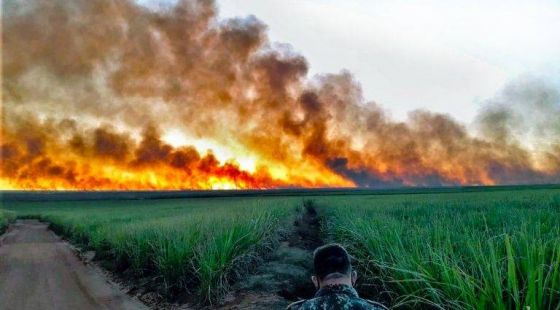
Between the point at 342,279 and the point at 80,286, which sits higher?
the point at 342,279

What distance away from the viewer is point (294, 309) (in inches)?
158

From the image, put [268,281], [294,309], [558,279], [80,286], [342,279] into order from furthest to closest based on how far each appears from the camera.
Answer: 1. [80,286]
2. [268,281]
3. [558,279]
4. [294,309]
5. [342,279]

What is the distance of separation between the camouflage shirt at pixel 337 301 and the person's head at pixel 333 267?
Result: 5 centimetres

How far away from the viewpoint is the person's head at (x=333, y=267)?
12.4 feet

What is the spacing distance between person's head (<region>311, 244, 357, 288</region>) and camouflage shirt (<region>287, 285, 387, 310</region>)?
0.05m

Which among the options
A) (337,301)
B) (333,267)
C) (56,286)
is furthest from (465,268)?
(56,286)

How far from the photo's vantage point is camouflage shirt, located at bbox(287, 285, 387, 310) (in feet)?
11.9

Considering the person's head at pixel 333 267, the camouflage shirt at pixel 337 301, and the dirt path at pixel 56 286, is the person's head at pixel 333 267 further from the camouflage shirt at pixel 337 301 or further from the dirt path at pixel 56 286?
the dirt path at pixel 56 286

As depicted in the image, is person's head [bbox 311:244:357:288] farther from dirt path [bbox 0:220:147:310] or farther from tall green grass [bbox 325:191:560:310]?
Result: dirt path [bbox 0:220:147:310]

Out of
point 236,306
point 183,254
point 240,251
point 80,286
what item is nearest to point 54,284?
point 80,286

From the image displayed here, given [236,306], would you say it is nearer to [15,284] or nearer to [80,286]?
[80,286]

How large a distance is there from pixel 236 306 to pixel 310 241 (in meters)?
10.7

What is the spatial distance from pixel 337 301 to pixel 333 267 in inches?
10.4

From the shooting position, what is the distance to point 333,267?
3795mm
